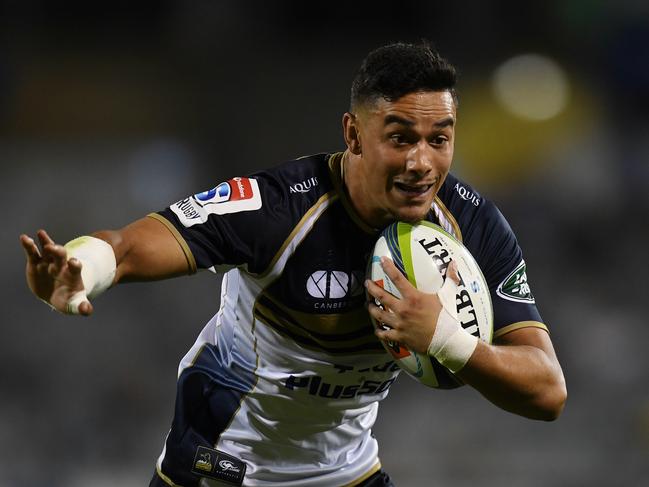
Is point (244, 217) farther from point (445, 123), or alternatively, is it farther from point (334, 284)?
point (445, 123)

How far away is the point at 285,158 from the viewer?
8547mm

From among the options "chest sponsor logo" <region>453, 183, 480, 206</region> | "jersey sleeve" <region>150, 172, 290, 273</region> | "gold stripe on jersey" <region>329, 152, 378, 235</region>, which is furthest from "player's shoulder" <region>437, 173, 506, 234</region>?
"jersey sleeve" <region>150, 172, 290, 273</region>

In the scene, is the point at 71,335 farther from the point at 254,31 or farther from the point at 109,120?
the point at 254,31

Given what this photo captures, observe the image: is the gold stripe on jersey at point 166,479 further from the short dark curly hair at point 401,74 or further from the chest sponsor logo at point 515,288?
the short dark curly hair at point 401,74

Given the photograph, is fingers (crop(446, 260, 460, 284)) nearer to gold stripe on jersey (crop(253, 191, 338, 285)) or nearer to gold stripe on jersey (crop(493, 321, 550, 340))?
gold stripe on jersey (crop(493, 321, 550, 340))

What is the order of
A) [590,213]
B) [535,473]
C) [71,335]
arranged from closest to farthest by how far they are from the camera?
[535,473] → [71,335] → [590,213]

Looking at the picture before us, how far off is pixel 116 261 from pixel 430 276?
2.85 feet

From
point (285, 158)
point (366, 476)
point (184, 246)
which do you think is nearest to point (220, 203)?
point (184, 246)

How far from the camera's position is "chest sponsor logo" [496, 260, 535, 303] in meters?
2.75

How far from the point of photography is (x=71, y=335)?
681 cm

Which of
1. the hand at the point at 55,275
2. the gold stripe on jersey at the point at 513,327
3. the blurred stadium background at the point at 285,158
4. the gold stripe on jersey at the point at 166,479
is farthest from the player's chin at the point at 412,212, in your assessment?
the blurred stadium background at the point at 285,158

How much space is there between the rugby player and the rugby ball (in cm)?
6

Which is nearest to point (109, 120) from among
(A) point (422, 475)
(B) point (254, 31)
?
(B) point (254, 31)

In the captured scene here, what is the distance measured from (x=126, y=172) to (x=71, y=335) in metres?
2.02
